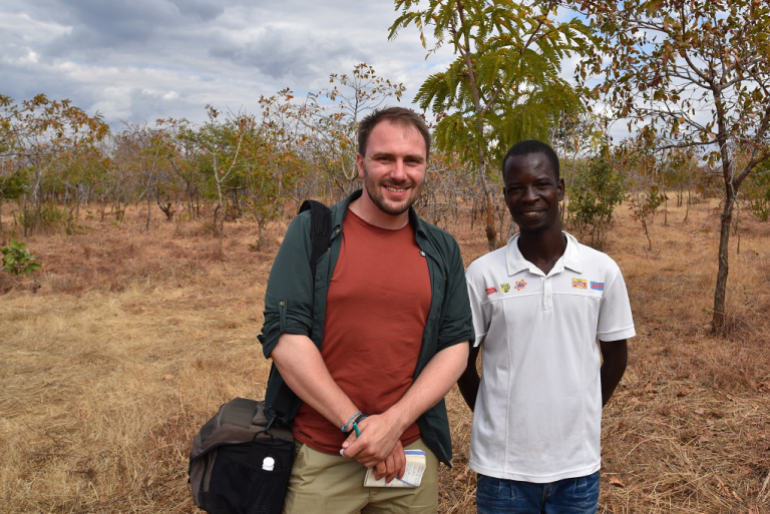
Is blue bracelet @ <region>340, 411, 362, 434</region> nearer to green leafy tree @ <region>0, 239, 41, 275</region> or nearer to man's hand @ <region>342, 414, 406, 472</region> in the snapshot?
man's hand @ <region>342, 414, 406, 472</region>

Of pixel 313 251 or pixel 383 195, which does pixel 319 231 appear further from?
pixel 383 195

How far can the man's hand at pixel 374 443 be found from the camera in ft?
5.22

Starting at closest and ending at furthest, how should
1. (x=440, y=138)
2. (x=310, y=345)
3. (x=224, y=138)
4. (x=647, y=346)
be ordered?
(x=310, y=345)
(x=440, y=138)
(x=647, y=346)
(x=224, y=138)

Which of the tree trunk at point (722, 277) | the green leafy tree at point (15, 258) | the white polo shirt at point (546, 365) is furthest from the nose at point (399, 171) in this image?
the green leafy tree at point (15, 258)

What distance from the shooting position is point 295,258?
1.69m

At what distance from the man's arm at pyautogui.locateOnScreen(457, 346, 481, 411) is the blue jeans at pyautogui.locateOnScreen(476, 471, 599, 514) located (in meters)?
0.32

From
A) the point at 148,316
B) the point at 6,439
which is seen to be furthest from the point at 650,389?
the point at 148,316

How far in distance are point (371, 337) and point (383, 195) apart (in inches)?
18.1

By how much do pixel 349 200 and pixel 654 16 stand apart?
5.28m

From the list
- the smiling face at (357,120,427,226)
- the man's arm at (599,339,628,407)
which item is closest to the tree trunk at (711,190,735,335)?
the man's arm at (599,339,628,407)

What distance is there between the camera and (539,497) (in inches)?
67.5

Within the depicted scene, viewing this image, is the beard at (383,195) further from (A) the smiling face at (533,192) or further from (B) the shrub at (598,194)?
(B) the shrub at (598,194)

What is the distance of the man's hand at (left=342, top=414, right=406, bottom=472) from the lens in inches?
62.7

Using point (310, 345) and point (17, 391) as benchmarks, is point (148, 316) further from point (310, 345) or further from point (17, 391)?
point (310, 345)
